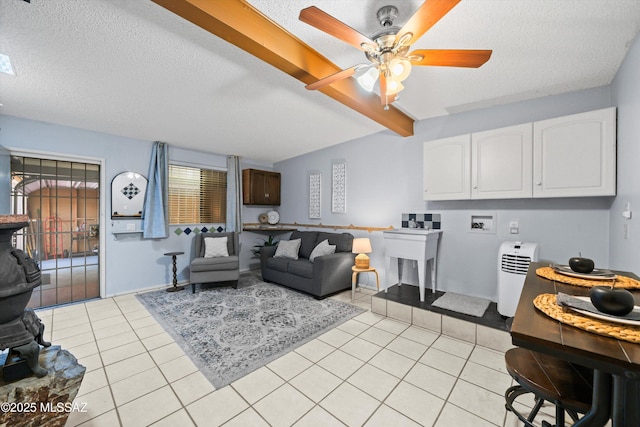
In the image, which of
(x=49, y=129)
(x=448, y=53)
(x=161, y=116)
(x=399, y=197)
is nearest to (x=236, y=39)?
(x=448, y=53)

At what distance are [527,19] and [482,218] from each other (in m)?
2.03

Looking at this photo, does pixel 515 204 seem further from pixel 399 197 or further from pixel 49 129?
pixel 49 129

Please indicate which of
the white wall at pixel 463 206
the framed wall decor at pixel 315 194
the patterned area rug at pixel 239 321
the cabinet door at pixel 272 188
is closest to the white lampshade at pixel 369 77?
the white wall at pixel 463 206

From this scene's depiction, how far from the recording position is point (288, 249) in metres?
4.46

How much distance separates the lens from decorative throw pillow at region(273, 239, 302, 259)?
4.39m

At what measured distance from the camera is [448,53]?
1.49 meters

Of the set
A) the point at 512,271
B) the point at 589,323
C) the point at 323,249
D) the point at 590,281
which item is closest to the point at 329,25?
the point at 589,323

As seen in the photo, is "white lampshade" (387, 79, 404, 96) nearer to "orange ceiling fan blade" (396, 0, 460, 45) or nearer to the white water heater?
"orange ceiling fan blade" (396, 0, 460, 45)

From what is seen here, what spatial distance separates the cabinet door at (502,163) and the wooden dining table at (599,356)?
2.16 meters

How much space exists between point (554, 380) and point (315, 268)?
2.76 metres

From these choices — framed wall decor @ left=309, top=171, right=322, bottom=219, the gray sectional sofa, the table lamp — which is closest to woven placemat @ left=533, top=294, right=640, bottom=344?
the table lamp

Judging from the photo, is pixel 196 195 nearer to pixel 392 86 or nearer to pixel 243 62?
pixel 243 62

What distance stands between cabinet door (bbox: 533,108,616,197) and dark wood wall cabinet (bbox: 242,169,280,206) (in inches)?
179

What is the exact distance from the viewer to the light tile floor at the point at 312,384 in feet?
5.09
